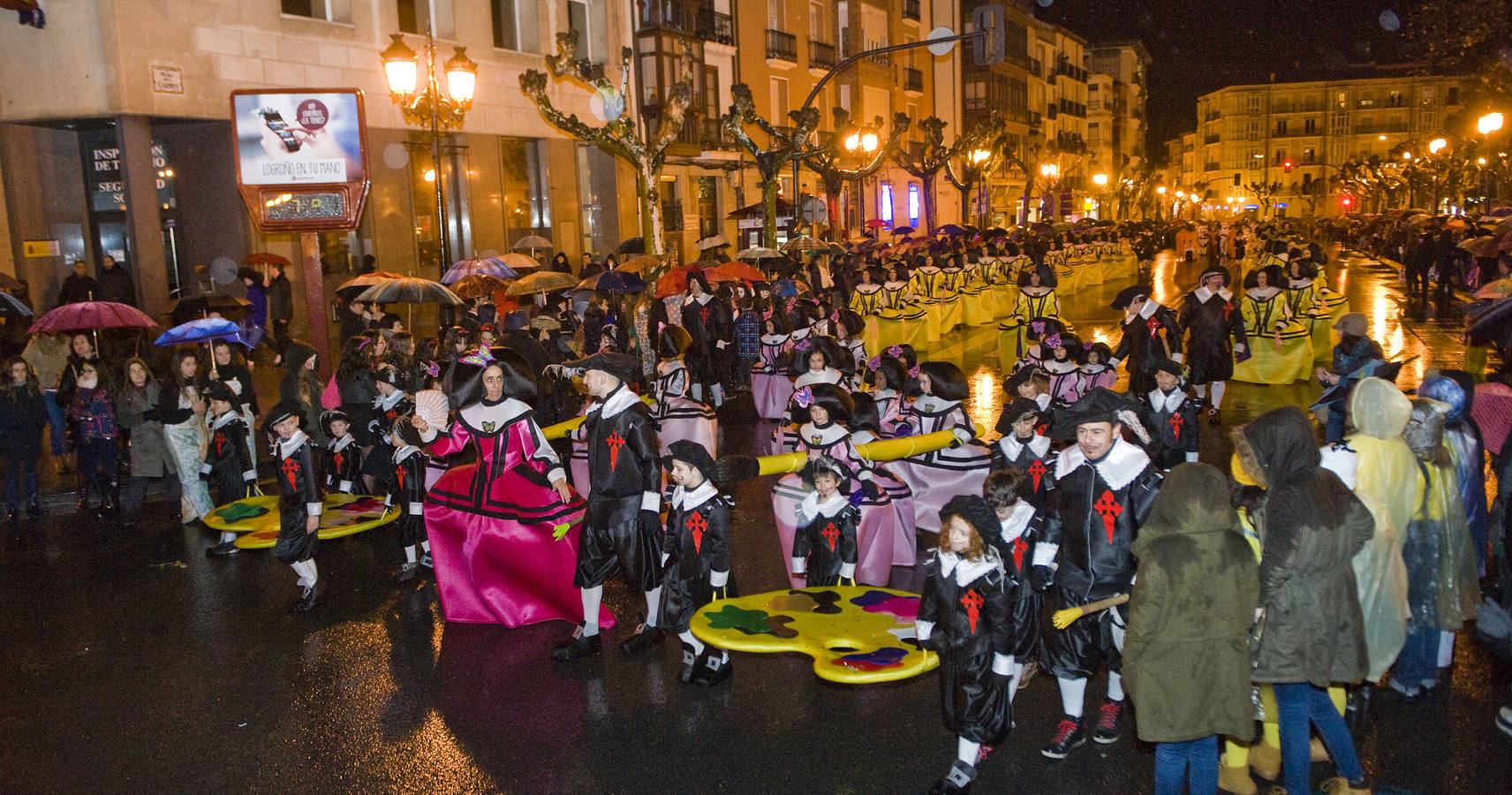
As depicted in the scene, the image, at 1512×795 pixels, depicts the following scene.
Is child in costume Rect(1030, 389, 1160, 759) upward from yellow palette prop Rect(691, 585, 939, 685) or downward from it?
upward

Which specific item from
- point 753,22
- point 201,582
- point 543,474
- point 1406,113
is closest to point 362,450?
point 201,582

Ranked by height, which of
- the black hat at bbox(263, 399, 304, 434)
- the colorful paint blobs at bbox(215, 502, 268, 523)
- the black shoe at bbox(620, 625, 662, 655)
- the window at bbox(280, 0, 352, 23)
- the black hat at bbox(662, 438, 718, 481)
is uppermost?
the window at bbox(280, 0, 352, 23)

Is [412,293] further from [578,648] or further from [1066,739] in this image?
[1066,739]

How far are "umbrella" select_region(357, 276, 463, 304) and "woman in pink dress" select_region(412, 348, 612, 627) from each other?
19.8ft

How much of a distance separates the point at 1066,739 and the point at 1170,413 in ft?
16.0

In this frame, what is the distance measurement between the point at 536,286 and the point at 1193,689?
40.9 ft

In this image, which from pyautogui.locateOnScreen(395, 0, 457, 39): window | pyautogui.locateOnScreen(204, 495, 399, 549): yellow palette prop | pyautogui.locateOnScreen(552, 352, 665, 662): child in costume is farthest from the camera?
pyautogui.locateOnScreen(395, 0, 457, 39): window

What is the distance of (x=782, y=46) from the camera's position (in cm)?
4056

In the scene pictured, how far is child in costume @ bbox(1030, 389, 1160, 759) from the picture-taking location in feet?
17.7

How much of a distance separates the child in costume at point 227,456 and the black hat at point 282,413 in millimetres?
1467

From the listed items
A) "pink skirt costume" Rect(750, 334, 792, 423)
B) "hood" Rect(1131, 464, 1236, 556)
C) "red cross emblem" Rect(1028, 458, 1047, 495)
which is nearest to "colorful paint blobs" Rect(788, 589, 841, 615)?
"red cross emblem" Rect(1028, 458, 1047, 495)

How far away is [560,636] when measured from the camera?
7.61 metres

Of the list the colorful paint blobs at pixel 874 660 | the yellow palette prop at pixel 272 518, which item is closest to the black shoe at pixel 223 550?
the yellow palette prop at pixel 272 518

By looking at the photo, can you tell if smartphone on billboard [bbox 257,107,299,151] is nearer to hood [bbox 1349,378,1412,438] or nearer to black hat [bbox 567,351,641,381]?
black hat [bbox 567,351,641,381]
